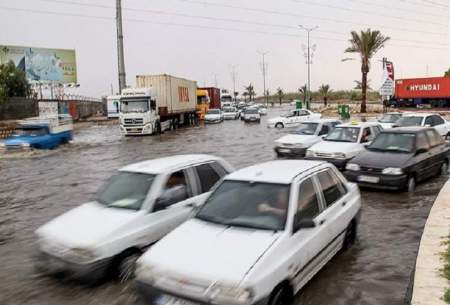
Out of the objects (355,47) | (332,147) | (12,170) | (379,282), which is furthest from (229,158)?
(355,47)

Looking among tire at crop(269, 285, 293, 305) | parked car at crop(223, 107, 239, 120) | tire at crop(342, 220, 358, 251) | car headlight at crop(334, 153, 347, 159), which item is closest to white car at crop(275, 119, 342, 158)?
car headlight at crop(334, 153, 347, 159)

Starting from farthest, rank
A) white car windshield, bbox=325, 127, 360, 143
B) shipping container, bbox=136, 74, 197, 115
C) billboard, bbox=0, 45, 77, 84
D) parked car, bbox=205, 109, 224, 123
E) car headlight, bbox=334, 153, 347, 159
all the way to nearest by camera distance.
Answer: billboard, bbox=0, 45, 77, 84 < parked car, bbox=205, 109, 224, 123 < shipping container, bbox=136, 74, 197, 115 < white car windshield, bbox=325, 127, 360, 143 < car headlight, bbox=334, 153, 347, 159

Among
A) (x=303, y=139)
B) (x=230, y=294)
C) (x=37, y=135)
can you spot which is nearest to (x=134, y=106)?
(x=37, y=135)

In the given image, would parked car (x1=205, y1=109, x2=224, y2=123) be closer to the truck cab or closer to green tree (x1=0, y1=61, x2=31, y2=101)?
the truck cab

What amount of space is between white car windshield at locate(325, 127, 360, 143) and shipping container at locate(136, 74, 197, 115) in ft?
69.4

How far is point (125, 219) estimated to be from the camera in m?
6.74

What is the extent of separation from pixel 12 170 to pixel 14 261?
13.2 meters

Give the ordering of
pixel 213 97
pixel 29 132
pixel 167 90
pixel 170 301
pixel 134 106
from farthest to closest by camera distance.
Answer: pixel 213 97
pixel 167 90
pixel 134 106
pixel 29 132
pixel 170 301

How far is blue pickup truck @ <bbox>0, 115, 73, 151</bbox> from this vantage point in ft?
81.6

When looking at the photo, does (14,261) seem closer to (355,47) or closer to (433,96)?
(355,47)

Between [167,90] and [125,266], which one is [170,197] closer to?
[125,266]

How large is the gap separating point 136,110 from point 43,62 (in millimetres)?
39903

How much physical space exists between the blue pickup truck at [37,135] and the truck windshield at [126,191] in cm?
1910

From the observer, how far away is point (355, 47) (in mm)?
47469
